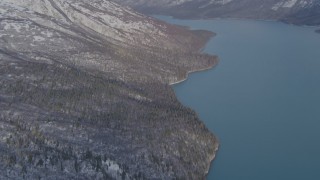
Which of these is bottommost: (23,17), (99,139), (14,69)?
(23,17)

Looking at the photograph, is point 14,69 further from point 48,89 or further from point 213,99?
point 213,99

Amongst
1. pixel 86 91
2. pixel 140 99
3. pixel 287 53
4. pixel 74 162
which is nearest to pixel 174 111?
pixel 140 99

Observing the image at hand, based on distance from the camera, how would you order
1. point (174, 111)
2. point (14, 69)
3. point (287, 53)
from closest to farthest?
point (174, 111) < point (14, 69) < point (287, 53)

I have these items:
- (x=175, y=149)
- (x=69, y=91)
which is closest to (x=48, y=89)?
(x=69, y=91)

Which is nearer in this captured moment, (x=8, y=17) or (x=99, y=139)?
(x=99, y=139)

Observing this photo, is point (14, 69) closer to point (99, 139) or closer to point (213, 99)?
point (99, 139)

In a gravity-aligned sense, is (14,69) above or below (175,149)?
below

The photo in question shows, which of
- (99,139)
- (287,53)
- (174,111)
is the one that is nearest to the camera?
(99,139)
